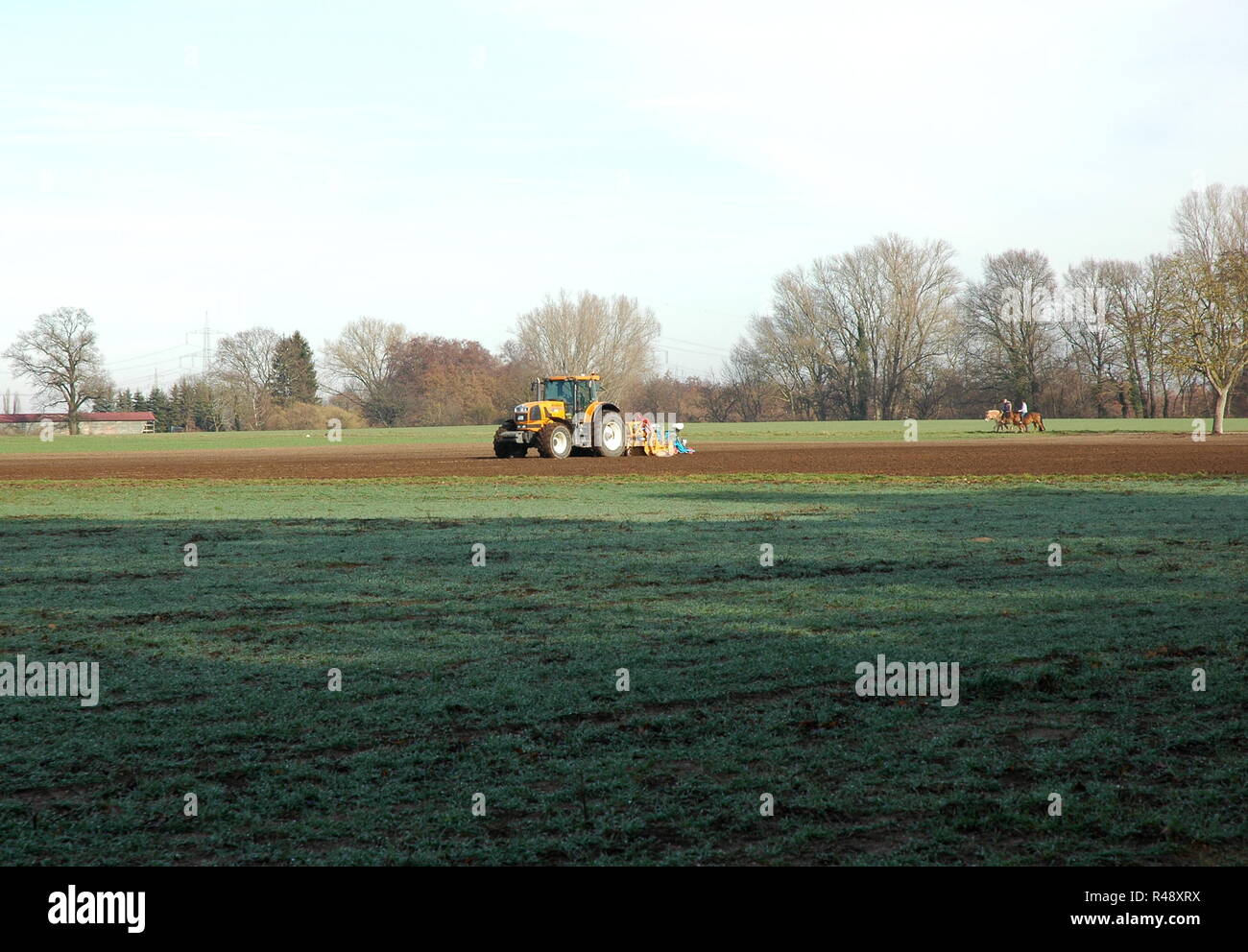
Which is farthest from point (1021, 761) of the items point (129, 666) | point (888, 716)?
point (129, 666)

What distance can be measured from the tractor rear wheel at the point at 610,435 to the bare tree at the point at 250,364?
78951 mm

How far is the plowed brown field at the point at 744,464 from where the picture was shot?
94.6 feet

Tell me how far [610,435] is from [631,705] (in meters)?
30.7

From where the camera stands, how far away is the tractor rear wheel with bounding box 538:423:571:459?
1378 inches

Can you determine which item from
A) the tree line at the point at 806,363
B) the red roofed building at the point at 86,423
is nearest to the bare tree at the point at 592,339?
the tree line at the point at 806,363

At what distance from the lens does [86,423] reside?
9588 centimetres

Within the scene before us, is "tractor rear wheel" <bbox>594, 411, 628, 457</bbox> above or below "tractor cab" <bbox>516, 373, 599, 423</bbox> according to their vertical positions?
below

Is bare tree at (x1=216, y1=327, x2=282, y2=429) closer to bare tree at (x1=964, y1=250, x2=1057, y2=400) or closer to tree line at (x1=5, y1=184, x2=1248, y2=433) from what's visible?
tree line at (x1=5, y1=184, x2=1248, y2=433)

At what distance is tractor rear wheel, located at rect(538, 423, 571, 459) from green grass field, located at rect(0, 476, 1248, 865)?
69.0ft

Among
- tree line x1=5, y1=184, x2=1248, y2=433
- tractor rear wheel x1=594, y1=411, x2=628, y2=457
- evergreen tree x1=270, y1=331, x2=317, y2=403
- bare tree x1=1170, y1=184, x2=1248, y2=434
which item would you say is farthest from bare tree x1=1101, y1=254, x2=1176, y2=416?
evergreen tree x1=270, y1=331, x2=317, y2=403

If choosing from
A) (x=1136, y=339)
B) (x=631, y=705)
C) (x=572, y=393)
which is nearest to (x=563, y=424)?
(x=572, y=393)

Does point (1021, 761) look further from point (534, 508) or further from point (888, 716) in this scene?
point (534, 508)

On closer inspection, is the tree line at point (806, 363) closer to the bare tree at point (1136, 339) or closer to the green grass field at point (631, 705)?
the bare tree at point (1136, 339)
